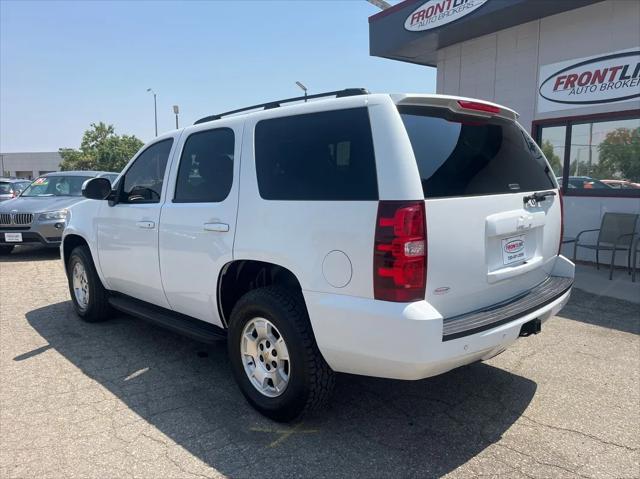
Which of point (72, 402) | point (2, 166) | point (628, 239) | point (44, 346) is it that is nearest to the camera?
point (72, 402)

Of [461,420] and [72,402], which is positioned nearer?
[461,420]

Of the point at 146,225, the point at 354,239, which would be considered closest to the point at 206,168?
the point at 146,225

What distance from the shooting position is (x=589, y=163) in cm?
820

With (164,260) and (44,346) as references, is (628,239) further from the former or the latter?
(44,346)

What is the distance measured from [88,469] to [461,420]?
7.44 feet

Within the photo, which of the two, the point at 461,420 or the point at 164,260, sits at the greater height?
the point at 164,260

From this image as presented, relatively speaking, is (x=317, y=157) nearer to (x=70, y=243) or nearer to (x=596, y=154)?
(x=70, y=243)

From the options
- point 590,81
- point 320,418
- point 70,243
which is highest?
point 590,81

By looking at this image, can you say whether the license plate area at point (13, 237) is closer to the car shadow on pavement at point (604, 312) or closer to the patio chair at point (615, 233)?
the car shadow on pavement at point (604, 312)

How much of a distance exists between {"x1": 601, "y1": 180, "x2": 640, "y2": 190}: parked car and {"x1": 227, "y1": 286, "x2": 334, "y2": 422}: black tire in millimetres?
7021

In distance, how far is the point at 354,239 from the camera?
8.41 ft

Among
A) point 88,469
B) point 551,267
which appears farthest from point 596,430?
point 88,469

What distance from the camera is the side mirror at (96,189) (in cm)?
446

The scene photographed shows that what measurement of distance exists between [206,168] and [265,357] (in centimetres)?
153
